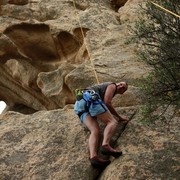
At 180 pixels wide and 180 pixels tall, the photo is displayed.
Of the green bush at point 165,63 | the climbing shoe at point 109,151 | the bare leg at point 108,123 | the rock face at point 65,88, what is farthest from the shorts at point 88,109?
the green bush at point 165,63

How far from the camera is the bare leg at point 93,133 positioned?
31.4 feet

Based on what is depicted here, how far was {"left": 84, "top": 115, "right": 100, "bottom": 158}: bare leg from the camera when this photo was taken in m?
9.58

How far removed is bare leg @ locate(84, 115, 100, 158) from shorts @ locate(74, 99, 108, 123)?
0.15m

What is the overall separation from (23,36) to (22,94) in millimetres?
3106

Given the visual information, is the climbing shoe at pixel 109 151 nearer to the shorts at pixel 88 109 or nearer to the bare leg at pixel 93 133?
→ the bare leg at pixel 93 133

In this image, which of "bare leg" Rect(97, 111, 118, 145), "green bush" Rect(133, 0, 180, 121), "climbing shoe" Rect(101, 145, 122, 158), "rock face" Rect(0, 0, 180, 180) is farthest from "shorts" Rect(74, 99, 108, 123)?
"green bush" Rect(133, 0, 180, 121)

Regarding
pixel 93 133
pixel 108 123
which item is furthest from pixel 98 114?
pixel 93 133

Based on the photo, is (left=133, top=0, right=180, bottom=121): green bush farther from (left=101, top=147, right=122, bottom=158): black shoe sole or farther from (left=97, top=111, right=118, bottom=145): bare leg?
(left=101, top=147, right=122, bottom=158): black shoe sole

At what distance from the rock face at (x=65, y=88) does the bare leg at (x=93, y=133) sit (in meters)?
0.31

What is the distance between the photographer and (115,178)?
8.82 m

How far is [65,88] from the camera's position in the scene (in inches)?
608

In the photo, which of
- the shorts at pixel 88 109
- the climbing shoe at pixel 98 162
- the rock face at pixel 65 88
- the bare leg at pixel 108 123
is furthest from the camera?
the shorts at pixel 88 109

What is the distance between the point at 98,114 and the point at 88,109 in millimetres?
359

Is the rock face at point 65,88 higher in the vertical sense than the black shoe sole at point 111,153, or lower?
lower
